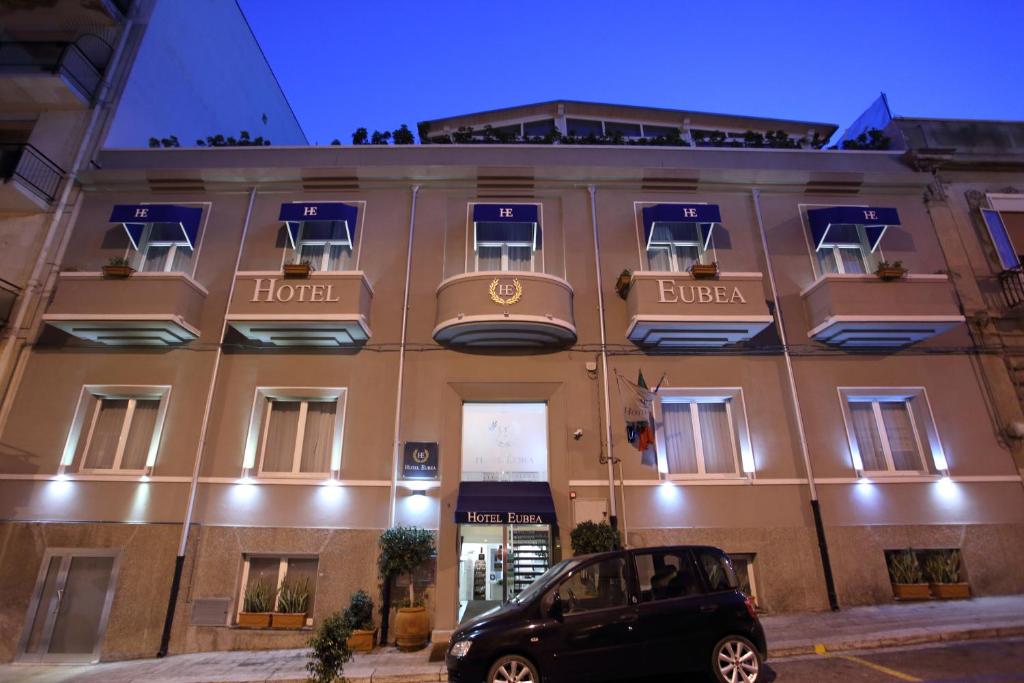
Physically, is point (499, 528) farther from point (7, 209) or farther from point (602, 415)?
point (7, 209)

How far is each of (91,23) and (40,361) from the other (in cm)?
1073

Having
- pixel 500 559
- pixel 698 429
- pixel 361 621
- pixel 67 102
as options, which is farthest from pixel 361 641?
pixel 67 102

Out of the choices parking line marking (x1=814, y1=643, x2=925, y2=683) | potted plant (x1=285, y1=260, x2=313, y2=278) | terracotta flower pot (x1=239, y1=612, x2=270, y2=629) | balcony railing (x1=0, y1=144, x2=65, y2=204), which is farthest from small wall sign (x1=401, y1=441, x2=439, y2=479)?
balcony railing (x1=0, y1=144, x2=65, y2=204)

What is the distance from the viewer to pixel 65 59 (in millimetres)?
13773

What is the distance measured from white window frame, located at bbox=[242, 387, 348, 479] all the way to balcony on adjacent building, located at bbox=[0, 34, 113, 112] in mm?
10881

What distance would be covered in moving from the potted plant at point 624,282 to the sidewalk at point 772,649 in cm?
782

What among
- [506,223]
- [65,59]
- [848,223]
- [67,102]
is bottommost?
[848,223]

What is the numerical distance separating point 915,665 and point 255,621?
11.8 m

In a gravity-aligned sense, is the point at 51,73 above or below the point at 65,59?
below

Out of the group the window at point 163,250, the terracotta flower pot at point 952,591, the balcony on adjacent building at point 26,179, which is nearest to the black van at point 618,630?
the terracotta flower pot at point 952,591

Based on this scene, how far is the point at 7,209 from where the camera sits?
13258 millimetres

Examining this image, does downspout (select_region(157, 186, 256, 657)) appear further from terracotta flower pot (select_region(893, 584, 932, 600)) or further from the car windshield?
terracotta flower pot (select_region(893, 584, 932, 600))

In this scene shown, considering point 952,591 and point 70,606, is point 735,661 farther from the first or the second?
point 70,606

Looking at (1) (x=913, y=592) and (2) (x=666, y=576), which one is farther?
(1) (x=913, y=592)
